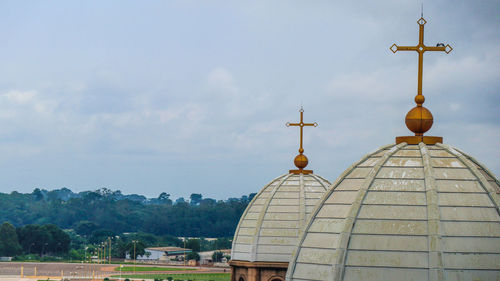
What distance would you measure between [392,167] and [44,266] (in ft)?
403

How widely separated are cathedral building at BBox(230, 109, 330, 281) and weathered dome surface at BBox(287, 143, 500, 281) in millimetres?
15044

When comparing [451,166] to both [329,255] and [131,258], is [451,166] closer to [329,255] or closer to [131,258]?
[329,255]

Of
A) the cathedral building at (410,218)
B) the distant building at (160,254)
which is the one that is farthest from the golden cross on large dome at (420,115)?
the distant building at (160,254)

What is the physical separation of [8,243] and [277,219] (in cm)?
12944

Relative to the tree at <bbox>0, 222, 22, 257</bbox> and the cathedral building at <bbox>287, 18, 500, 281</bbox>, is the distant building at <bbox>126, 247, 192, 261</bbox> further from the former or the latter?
the cathedral building at <bbox>287, 18, 500, 281</bbox>

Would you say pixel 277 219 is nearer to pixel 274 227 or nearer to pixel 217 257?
pixel 274 227

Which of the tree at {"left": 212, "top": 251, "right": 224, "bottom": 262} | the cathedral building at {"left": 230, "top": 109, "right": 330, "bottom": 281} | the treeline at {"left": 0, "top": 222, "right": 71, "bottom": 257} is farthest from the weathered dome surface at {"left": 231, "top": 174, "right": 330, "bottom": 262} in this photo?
the treeline at {"left": 0, "top": 222, "right": 71, "bottom": 257}

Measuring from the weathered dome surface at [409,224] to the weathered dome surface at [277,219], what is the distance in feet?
49.4

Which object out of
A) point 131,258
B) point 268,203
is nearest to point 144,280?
point 131,258

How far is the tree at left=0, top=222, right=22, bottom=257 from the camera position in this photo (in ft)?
509

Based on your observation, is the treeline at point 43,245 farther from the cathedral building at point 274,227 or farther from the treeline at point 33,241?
the cathedral building at point 274,227

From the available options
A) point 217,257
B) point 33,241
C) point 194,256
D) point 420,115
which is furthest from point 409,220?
point 33,241

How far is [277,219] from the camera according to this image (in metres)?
34.9

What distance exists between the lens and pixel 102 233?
196 metres
